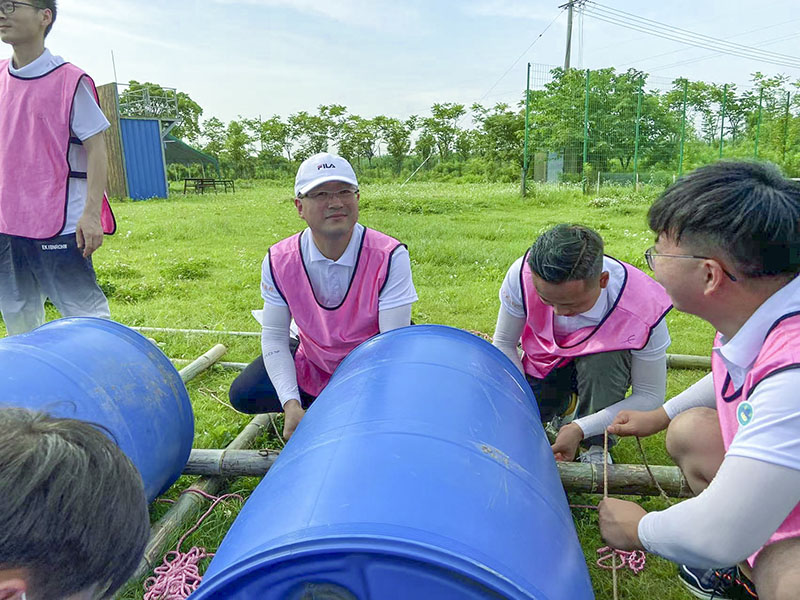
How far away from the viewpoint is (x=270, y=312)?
104 inches

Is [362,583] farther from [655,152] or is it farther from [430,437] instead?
[655,152]

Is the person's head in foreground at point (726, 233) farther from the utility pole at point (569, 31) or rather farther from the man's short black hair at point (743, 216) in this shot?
the utility pole at point (569, 31)

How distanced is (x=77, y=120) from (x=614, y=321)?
256cm

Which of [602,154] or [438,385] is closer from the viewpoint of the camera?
[438,385]

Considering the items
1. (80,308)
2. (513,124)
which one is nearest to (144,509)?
(80,308)

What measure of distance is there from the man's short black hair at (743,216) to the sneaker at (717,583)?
896 mm

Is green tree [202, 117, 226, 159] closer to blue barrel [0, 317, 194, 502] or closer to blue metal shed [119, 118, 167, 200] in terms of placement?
blue metal shed [119, 118, 167, 200]

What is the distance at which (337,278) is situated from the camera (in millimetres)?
2625

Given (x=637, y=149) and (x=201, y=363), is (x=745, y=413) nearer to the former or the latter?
(x=201, y=363)

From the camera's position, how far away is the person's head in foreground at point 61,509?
0.79 metres

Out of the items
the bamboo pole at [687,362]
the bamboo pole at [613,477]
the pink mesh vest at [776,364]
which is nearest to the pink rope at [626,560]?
the bamboo pole at [613,477]

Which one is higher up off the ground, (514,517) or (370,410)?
(370,410)

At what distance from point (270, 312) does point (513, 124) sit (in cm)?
2973

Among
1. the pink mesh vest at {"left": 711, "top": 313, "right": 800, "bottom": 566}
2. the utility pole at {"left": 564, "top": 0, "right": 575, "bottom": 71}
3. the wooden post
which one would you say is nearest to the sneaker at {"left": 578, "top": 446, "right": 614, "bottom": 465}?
the pink mesh vest at {"left": 711, "top": 313, "right": 800, "bottom": 566}
